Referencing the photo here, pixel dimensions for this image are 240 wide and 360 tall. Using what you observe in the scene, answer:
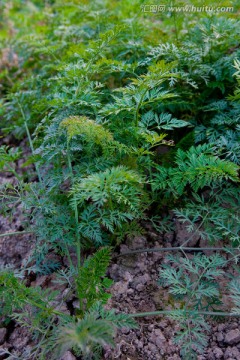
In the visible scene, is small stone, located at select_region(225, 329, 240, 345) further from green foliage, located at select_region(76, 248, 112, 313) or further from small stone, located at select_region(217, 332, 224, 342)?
green foliage, located at select_region(76, 248, 112, 313)

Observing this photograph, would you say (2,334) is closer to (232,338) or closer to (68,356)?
(68,356)

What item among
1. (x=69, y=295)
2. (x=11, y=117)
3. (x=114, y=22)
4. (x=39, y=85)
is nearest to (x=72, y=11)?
(x=114, y=22)

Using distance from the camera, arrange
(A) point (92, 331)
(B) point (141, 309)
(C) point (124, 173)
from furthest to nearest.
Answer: (B) point (141, 309) < (C) point (124, 173) < (A) point (92, 331)

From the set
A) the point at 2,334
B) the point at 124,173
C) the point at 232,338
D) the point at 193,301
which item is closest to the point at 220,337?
the point at 232,338

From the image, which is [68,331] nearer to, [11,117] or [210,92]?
[210,92]

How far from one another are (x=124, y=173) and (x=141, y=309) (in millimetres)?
739

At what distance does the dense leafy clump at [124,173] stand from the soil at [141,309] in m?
0.06

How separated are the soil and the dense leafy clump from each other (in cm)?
6

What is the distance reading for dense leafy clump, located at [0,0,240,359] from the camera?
1.70 m

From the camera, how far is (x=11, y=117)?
2.98 m

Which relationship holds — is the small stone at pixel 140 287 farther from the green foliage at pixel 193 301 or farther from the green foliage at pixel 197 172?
the green foliage at pixel 197 172

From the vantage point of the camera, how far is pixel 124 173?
5.49 feet

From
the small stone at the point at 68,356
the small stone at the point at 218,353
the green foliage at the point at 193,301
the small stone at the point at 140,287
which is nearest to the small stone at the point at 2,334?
the small stone at the point at 68,356

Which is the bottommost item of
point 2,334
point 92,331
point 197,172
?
point 2,334
